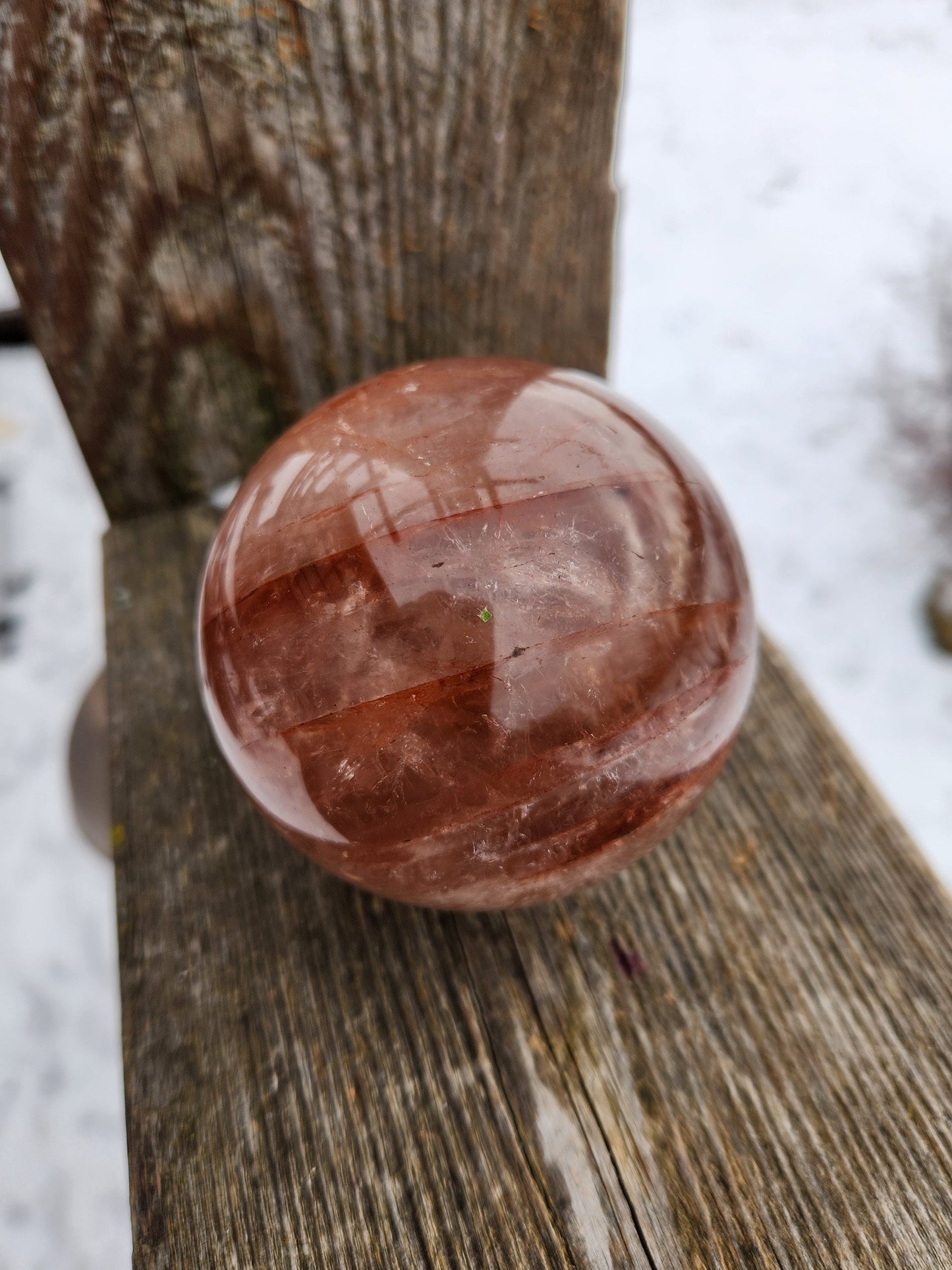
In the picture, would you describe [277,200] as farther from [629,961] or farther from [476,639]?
[629,961]

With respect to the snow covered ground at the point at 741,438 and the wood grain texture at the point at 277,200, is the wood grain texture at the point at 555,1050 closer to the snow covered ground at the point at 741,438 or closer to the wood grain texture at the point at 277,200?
the wood grain texture at the point at 277,200

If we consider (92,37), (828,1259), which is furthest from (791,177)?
(828,1259)

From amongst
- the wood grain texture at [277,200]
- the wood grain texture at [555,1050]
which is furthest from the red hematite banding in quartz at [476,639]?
the wood grain texture at [277,200]

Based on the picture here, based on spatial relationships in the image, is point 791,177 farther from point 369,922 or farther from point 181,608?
point 369,922

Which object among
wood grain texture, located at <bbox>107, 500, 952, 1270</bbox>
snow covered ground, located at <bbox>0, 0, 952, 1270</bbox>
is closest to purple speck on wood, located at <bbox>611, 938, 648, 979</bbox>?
wood grain texture, located at <bbox>107, 500, 952, 1270</bbox>

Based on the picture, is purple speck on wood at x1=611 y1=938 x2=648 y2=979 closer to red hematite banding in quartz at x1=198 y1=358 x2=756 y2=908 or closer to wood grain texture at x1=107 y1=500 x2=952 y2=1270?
wood grain texture at x1=107 y1=500 x2=952 y2=1270
